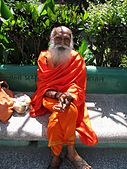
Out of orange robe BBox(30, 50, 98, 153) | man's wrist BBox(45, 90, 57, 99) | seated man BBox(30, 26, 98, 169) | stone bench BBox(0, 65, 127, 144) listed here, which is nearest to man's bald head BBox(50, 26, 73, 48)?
seated man BBox(30, 26, 98, 169)

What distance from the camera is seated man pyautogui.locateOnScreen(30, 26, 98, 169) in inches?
132

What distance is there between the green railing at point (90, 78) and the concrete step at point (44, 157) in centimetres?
76

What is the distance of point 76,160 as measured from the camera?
11.5ft

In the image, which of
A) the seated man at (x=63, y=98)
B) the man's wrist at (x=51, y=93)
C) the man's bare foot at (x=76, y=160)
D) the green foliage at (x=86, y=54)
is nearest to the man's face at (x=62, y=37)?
the seated man at (x=63, y=98)

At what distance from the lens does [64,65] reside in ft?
12.0

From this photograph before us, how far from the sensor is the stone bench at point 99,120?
3.60 m

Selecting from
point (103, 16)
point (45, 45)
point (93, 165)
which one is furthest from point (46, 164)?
point (103, 16)

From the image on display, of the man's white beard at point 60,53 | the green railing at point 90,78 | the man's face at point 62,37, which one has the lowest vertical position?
the green railing at point 90,78

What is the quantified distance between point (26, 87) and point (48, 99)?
69 centimetres

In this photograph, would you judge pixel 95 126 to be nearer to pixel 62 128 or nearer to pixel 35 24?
pixel 62 128

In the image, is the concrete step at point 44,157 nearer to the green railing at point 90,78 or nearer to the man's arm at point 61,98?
the man's arm at point 61,98

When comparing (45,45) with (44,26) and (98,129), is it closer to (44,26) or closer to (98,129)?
(44,26)

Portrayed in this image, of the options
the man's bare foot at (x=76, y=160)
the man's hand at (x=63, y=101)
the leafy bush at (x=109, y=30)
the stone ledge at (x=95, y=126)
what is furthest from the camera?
the leafy bush at (x=109, y=30)

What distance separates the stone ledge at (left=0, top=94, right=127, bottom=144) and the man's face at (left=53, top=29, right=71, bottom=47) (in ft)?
2.66
